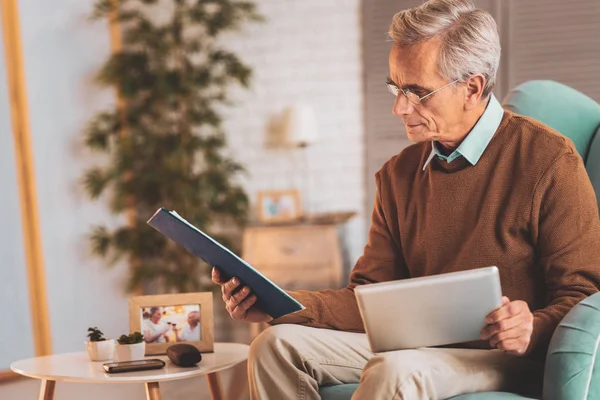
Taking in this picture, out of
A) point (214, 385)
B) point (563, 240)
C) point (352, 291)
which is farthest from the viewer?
point (214, 385)

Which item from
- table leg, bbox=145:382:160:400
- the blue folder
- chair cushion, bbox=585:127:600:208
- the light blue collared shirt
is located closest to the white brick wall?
chair cushion, bbox=585:127:600:208

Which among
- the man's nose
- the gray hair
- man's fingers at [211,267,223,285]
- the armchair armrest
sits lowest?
the armchair armrest

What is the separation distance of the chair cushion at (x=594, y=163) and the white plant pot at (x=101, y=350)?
124cm

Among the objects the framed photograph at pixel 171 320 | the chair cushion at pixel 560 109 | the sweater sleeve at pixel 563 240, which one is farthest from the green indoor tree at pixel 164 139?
the sweater sleeve at pixel 563 240

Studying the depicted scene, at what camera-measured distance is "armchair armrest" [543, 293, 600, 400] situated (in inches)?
53.9

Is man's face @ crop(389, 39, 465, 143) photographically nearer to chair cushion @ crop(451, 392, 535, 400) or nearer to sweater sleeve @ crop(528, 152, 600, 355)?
sweater sleeve @ crop(528, 152, 600, 355)

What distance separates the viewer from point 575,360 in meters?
1.37

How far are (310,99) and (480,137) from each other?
272cm

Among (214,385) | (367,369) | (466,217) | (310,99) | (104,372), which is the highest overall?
(310,99)

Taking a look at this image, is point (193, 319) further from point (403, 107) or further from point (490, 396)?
point (490, 396)

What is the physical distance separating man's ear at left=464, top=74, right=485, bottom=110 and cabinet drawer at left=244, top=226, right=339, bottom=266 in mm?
2184

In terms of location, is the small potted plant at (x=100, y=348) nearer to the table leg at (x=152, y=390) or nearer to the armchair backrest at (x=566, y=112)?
the table leg at (x=152, y=390)

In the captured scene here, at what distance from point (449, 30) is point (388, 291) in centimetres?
61

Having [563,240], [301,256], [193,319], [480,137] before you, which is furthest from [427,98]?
[301,256]
